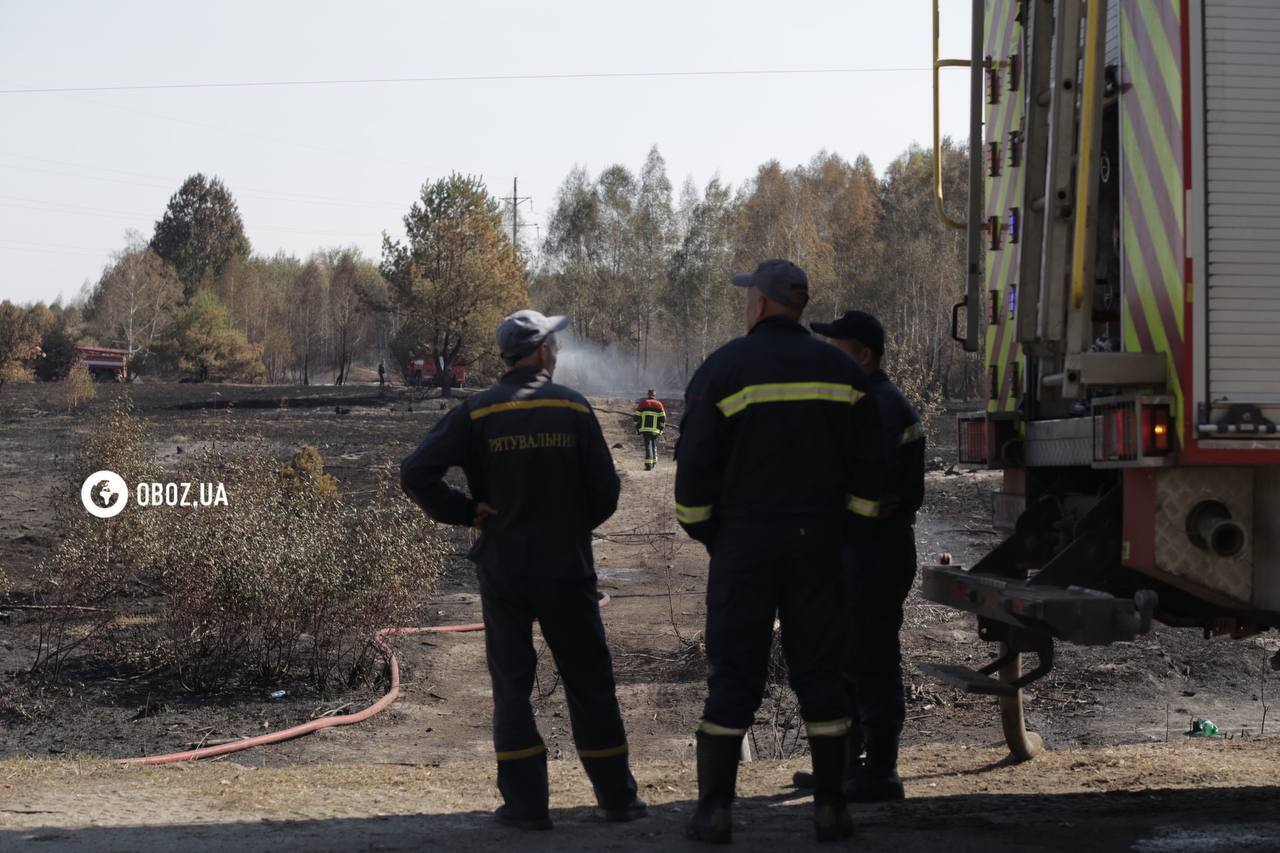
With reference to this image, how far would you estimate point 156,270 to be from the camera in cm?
8369

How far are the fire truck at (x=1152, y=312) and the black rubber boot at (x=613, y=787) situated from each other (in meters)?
1.28

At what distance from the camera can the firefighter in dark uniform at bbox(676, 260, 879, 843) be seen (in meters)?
4.61

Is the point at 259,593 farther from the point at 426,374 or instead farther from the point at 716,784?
the point at 426,374

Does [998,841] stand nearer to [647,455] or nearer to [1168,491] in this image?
[1168,491]

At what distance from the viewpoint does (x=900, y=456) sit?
224 inches

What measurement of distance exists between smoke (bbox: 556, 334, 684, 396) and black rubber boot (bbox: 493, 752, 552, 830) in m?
69.8

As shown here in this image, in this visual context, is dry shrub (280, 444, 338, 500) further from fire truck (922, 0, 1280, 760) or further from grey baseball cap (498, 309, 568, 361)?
fire truck (922, 0, 1280, 760)

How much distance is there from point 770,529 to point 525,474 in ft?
3.14

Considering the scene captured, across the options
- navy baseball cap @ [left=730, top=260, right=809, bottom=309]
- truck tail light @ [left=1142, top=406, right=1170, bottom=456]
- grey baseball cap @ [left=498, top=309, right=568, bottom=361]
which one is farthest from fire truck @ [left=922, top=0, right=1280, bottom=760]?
grey baseball cap @ [left=498, top=309, right=568, bottom=361]

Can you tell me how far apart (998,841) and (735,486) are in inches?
59.9

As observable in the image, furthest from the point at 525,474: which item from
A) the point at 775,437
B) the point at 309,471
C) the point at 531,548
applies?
the point at 309,471

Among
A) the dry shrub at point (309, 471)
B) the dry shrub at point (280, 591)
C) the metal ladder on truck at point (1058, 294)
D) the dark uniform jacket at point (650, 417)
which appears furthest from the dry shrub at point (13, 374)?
the metal ladder on truck at point (1058, 294)

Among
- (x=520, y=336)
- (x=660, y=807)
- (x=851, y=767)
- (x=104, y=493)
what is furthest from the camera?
(x=104, y=493)

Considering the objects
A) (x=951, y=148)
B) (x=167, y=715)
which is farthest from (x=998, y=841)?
(x=951, y=148)
